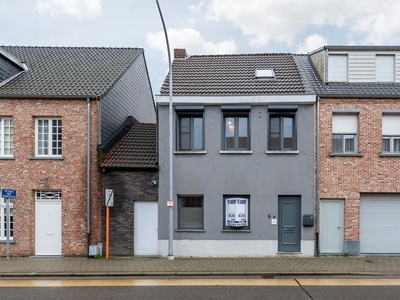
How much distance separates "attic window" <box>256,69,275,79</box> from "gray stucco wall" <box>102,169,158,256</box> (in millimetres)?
6142

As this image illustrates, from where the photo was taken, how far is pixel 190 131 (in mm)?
14219

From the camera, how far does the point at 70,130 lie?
552 inches

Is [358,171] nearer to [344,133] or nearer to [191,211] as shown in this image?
[344,133]

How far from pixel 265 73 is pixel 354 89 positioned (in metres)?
3.69

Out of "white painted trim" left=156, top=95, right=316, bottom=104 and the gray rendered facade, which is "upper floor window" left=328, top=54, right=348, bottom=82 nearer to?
"white painted trim" left=156, top=95, right=316, bottom=104

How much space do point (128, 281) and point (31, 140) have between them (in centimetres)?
706

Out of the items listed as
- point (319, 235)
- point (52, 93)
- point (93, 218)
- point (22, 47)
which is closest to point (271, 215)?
point (319, 235)

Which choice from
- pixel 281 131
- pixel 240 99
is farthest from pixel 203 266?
pixel 240 99

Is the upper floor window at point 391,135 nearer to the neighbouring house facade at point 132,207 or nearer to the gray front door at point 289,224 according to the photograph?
the gray front door at point 289,224

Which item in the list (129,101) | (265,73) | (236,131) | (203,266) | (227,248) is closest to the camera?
(203,266)

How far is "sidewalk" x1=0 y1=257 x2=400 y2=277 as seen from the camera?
1123 cm

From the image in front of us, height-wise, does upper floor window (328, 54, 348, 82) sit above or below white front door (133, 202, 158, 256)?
above

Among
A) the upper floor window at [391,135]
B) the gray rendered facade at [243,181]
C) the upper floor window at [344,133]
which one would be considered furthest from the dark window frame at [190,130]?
the upper floor window at [391,135]

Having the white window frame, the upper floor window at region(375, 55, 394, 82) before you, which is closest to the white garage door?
the upper floor window at region(375, 55, 394, 82)
